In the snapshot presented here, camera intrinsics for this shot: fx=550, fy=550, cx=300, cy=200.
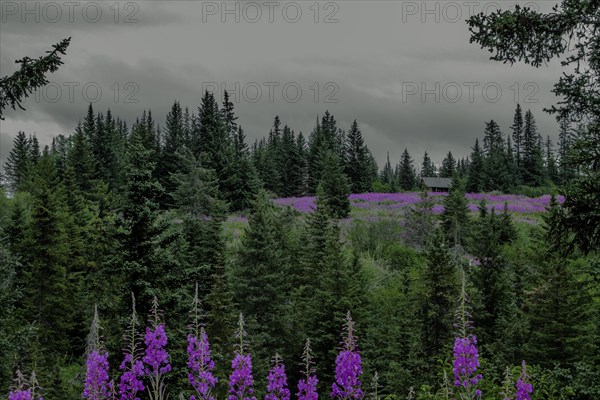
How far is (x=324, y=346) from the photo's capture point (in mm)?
25188

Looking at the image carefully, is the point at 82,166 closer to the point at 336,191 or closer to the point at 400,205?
the point at 336,191

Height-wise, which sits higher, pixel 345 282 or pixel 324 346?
pixel 345 282

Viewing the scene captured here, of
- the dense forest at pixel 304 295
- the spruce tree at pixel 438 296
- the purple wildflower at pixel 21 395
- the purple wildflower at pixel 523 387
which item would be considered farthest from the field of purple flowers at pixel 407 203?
the purple wildflower at pixel 21 395

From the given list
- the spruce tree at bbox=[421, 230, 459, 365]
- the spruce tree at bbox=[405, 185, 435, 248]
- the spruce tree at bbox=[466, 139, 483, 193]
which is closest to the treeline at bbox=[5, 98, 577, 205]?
the spruce tree at bbox=[466, 139, 483, 193]

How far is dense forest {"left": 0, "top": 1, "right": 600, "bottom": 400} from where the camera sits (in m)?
5.71

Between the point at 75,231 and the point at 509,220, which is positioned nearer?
the point at 509,220

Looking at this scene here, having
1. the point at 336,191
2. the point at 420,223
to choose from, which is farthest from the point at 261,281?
the point at 336,191

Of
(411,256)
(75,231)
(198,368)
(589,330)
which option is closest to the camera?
(198,368)

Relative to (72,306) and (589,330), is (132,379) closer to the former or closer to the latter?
(589,330)

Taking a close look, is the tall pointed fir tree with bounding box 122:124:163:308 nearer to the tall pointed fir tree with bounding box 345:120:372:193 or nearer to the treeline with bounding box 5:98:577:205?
the treeline with bounding box 5:98:577:205

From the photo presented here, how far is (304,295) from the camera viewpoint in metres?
30.7

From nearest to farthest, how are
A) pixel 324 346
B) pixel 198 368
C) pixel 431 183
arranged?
1. pixel 198 368
2. pixel 324 346
3. pixel 431 183

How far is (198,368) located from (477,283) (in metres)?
20.2

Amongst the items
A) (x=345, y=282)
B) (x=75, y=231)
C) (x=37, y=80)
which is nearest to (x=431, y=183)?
(x=75, y=231)
